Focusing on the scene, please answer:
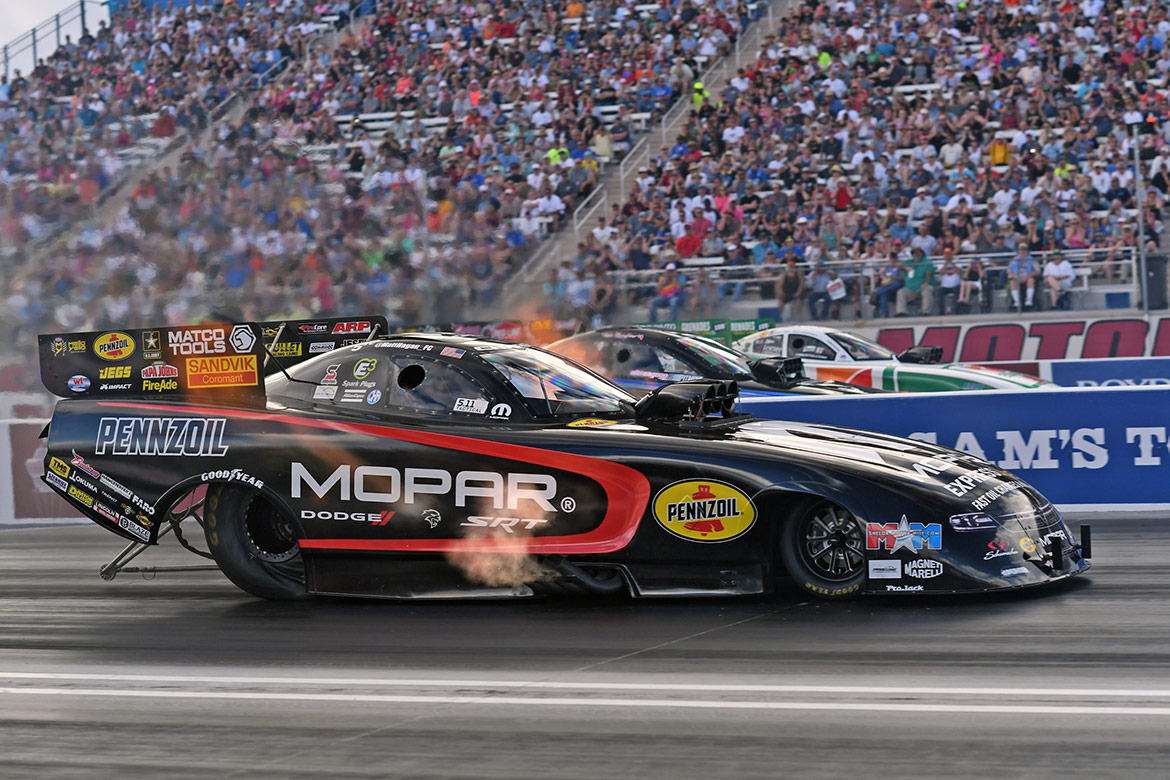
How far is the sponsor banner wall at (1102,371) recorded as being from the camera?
1714cm

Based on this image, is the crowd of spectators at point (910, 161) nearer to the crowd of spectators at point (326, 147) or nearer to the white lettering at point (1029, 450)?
the crowd of spectators at point (326, 147)

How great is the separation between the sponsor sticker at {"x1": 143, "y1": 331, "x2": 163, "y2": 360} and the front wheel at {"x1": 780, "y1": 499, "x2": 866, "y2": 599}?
372cm

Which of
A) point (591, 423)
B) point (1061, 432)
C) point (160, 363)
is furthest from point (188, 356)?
point (1061, 432)

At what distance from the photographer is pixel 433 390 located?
25.1ft

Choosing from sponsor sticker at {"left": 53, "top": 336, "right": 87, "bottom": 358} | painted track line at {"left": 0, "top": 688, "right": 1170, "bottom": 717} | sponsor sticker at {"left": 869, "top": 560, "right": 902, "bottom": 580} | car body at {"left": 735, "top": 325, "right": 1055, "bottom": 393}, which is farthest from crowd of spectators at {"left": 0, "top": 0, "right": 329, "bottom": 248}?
sponsor sticker at {"left": 869, "top": 560, "right": 902, "bottom": 580}

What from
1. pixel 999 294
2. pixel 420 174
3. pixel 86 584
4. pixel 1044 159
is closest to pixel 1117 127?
pixel 1044 159

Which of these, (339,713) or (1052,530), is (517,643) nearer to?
(339,713)

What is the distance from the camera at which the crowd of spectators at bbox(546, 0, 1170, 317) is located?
20.0 metres

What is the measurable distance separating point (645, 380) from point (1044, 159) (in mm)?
10896

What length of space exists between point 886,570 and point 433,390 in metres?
2.51

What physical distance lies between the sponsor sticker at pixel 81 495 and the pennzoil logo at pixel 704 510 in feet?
10.9

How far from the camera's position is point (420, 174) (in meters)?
25.1

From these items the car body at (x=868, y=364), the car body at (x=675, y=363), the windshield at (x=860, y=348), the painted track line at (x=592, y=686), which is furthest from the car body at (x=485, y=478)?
the windshield at (x=860, y=348)

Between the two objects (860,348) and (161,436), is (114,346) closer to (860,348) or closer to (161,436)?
(161,436)
